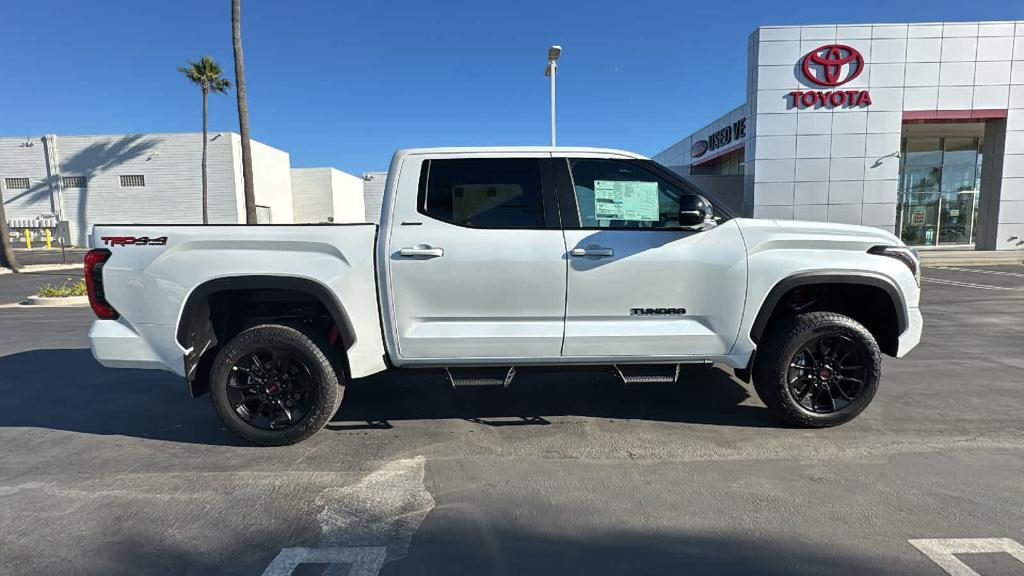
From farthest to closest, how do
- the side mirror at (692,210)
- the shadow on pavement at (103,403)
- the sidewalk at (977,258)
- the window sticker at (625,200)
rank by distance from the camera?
1. the sidewalk at (977,258)
2. the shadow on pavement at (103,403)
3. the window sticker at (625,200)
4. the side mirror at (692,210)

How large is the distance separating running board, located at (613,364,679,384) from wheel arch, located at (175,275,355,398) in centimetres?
192

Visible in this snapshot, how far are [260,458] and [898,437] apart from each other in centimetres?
447

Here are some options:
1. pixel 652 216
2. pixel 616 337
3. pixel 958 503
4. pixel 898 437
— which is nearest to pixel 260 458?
pixel 616 337

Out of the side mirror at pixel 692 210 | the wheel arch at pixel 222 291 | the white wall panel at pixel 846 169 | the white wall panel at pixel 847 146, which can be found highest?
the white wall panel at pixel 847 146

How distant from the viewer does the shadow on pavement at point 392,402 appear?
13.2ft

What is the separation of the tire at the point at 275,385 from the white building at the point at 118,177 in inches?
1442

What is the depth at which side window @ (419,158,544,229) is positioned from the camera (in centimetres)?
354

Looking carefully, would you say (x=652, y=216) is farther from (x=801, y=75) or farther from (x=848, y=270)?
(x=801, y=75)

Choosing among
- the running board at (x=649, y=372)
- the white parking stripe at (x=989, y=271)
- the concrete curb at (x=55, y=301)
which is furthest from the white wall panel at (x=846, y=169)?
the concrete curb at (x=55, y=301)

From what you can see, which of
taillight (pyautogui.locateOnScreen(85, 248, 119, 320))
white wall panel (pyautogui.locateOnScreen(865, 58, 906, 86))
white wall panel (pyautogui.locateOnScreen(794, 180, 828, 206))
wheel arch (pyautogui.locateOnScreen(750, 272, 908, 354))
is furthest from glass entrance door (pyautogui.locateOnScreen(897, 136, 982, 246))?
taillight (pyautogui.locateOnScreen(85, 248, 119, 320))

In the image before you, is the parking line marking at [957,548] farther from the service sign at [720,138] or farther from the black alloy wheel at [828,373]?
the service sign at [720,138]

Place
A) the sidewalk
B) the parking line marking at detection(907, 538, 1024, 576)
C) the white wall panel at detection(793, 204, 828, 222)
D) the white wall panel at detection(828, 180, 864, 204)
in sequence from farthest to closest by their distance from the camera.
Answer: the white wall panel at detection(793, 204, 828, 222), the white wall panel at detection(828, 180, 864, 204), the sidewalk, the parking line marking at detection(907, 538, 1024, 576)

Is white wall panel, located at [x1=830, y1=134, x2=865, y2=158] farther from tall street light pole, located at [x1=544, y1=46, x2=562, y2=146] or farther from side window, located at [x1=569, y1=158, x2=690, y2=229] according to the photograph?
side window, located at [x1=569, y1=158, x2=690, y2=229]

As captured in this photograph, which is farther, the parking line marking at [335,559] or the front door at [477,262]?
the front door at [477,262]
